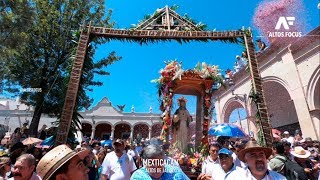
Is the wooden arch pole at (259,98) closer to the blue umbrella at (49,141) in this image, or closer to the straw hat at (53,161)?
the blue umbrella at (49,141)

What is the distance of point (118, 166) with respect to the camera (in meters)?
5.52

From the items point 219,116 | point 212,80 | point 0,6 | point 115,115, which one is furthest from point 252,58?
point 115,115

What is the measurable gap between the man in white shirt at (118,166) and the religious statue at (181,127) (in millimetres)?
3925

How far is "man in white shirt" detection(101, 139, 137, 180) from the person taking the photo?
18.0 ft

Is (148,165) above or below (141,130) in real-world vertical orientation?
below

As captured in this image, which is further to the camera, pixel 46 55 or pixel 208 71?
pixel 46 55

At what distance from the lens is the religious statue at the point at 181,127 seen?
30.9 feet

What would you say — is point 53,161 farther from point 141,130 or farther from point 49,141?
point 141,130

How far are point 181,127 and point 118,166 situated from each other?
4.34 m

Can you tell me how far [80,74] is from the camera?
777cm

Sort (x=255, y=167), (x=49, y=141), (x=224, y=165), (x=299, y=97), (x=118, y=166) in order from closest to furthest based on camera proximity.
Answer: (x=255, y=167), (x=224, y=165), (x=118, y=166), (x=49, y=141), (x=299, y=97)

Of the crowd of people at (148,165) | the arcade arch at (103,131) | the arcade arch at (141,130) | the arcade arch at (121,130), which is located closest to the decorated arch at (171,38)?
the crowd of people at (148,165)

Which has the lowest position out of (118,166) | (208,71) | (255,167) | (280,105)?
(255,167)

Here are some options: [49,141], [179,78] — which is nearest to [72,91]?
[49,141]
